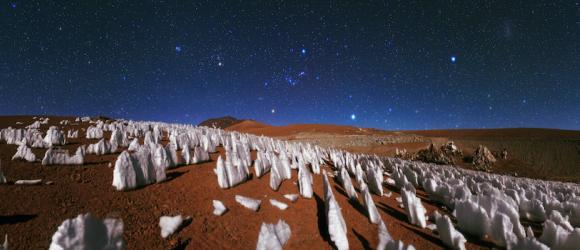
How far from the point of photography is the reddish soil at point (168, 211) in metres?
3.12

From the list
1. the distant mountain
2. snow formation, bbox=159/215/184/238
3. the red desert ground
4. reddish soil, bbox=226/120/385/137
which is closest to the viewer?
the red desert ground

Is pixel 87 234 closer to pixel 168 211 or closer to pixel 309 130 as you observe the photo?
pixel 168 211

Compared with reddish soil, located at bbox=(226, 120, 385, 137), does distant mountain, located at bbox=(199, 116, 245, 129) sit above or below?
above

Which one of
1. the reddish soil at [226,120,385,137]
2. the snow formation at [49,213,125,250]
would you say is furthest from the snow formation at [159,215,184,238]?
the reddish soil at [226,120,385,137]

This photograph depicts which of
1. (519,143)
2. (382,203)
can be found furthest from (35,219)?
(519,143)

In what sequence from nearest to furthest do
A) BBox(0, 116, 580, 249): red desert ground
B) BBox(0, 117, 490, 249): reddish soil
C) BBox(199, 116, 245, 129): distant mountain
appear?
BBox(0, 116, 580, 249): red desert ground → BBox(0, 117, 490, 249): reddish soil → BBox(199, 116, 245, 129): distant mountain

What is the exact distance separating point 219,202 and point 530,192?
27.0 ft

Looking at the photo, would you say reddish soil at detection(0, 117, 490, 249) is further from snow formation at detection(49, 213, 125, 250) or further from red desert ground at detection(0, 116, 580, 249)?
snow formation at detection(49, 213, 125, 250)

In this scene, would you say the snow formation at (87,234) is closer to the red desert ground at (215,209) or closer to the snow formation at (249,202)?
the red desert ground at (215,209)

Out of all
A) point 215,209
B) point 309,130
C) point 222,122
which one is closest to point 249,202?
point 215,209

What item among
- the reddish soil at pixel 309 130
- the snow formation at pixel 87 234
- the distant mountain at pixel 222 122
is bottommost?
the snow formation at pixel 87 234

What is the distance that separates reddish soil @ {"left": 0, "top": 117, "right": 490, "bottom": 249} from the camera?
10.2 ft

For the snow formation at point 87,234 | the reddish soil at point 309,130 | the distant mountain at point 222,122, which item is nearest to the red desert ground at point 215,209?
the snow formation at point 87,234

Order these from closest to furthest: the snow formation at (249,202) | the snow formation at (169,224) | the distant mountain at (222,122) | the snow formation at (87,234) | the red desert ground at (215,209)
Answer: the snow formation at (87,234), the red desert ground at (215,209), the snow formation at (169,224), the snow formation at (249,202), the distant mountain at (222,122)
